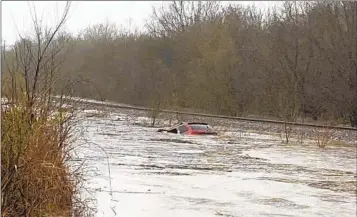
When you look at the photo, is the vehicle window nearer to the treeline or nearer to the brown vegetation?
the treeline

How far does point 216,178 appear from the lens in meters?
16.2

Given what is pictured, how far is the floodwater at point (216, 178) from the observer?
460 inches

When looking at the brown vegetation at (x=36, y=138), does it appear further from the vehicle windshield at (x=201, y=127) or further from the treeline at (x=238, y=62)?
the treeline at (x=238, y=62)

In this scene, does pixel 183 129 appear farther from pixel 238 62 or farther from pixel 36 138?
pixel 36 138

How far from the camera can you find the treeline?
44031 mm

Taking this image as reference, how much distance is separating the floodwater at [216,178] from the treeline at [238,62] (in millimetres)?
13993

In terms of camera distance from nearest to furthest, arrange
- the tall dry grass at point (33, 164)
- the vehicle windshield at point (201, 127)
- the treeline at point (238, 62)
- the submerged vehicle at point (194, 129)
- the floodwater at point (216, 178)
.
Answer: the tall dry grass at point (33, 164)
the floodwater at point (216, 178)
the submerged vehicle at point (194, 129)
the vehicle windshield at point (201, 127)
the treeline at point (238, 62)

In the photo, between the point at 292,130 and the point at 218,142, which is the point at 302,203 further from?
the point at 292,130

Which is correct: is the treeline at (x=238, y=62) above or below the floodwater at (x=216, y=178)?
above

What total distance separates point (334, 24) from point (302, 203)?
3415 centimetres

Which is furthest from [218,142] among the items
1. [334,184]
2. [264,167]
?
[334,184]

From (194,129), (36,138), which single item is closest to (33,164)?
(36,138)

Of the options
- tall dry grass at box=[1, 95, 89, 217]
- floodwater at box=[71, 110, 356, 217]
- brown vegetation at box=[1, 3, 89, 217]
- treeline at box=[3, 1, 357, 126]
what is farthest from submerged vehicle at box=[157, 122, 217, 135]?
tall dry grass at box=[1, 95, 89, 217]

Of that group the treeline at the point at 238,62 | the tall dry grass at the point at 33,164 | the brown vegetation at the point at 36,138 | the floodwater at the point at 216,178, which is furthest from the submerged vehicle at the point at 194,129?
the tall dry grass at the point at 33,164
